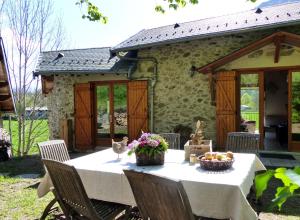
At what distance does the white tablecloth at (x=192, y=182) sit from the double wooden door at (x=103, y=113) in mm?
5159

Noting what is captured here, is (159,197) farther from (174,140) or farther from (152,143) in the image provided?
(174,140)

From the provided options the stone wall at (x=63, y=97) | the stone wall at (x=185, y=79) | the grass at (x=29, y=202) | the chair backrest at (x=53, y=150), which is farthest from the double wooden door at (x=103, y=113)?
the chair backrest at (x=53, y=150)

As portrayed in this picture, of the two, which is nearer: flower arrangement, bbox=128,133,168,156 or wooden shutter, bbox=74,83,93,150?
flower arrangement, bbox=128,133,168,156

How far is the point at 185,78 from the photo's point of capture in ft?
26.8

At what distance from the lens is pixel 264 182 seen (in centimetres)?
72

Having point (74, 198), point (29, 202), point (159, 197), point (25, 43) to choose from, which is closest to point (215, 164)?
point (159, 197)

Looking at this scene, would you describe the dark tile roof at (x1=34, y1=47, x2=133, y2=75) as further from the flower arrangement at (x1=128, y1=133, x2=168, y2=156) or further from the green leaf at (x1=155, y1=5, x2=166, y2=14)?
the flower arrangement at (x1=128, y1=133, x2=168, y2=156)

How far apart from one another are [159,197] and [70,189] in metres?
1.01

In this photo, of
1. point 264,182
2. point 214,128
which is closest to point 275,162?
point 214,128

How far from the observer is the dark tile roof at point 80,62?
28.9 ft

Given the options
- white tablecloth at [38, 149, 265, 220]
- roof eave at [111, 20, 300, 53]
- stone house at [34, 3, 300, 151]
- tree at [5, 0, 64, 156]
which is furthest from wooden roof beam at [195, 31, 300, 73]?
tree at [5, 0, 64, 156]

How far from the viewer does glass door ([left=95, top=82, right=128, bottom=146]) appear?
913cm

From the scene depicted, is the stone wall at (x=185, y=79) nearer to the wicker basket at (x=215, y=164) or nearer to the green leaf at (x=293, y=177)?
the wicker basket at (x=215, y=164)

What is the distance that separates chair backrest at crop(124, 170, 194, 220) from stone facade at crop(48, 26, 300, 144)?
5.72 metres
